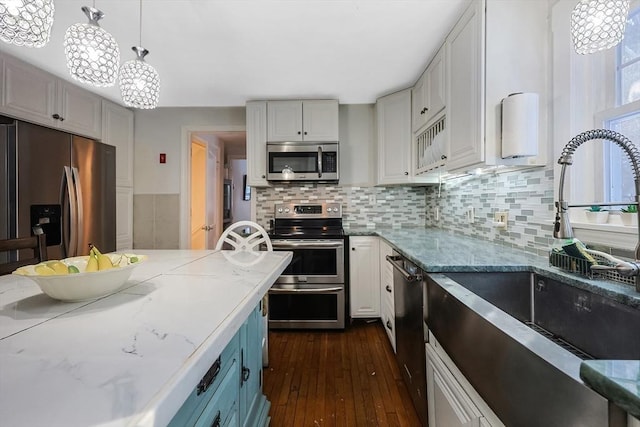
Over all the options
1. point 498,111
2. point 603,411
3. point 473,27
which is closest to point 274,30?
point 473,27

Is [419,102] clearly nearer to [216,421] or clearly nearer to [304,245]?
[304,245]

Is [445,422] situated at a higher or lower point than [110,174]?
lower

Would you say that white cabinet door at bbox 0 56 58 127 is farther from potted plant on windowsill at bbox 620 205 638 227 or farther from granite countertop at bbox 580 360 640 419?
potted plant on windowsill at bbox 620 205 638 227

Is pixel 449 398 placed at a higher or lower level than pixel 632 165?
lower

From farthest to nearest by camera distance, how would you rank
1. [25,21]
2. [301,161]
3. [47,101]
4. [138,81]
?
1. [301,161]
2. [47,101]
3. [138,81]
4. [25,21]

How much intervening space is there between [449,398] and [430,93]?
1928 millimetres

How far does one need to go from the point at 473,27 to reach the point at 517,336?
151 centimetres

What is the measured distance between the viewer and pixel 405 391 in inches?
67.1

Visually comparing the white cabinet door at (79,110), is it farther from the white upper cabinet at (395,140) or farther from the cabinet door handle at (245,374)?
the white upper cabinet at (395,140)

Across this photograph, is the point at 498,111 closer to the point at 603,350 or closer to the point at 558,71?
the point at 558,71

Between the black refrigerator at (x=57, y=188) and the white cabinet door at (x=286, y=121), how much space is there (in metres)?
1.54

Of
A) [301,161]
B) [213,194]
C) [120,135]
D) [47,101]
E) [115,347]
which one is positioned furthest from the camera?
[213,194]

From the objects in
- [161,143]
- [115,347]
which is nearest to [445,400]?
[115,347]

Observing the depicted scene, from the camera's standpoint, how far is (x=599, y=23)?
0.86 meters
